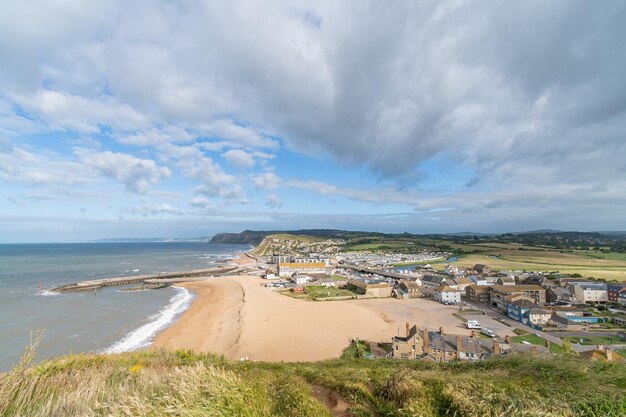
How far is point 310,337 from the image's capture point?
26438 millimetres

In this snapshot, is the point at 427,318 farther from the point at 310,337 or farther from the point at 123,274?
the point at 123,274

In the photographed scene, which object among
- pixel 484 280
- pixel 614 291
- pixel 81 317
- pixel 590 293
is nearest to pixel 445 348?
pixel 81 317

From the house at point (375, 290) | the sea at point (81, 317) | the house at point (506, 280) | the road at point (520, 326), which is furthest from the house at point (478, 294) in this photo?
the sea at point (81, 317)

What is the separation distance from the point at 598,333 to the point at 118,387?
39739mm

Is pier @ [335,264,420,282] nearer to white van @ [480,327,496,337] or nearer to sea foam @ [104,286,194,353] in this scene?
white van @ [480,327,496,337]

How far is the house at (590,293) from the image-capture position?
43.1 meters

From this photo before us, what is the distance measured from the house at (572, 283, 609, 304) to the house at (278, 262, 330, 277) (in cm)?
4504

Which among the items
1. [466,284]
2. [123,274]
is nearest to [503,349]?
[466,284]

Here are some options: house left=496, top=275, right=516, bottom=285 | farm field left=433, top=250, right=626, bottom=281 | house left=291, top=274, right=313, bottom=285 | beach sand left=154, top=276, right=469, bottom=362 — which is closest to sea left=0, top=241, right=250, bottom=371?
beach sand left=154, top=276, right=469, bottom=362

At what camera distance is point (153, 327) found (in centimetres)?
2895

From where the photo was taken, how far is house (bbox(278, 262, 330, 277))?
69.0m

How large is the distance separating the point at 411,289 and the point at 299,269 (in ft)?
96.7

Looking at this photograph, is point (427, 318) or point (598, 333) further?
point (427, 318)

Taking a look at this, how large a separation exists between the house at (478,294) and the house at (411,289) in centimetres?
731
